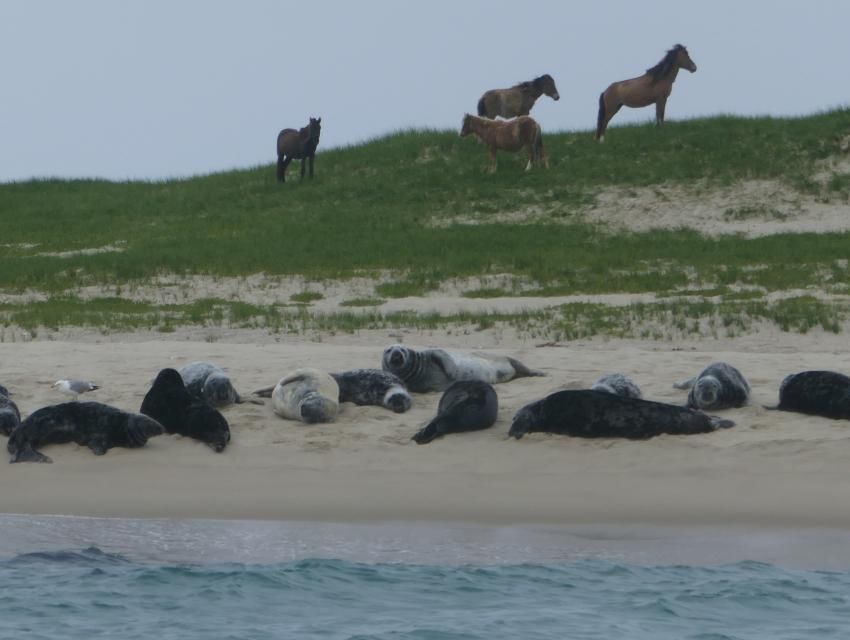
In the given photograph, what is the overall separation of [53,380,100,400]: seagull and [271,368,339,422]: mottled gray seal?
1792 mm

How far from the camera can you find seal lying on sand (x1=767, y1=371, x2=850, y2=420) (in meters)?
12.0

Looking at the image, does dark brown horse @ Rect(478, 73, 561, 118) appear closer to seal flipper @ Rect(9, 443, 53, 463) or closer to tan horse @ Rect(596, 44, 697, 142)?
tan horse @ Rect(596, 44, 697, 142)

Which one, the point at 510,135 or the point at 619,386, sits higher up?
the point at 510,135

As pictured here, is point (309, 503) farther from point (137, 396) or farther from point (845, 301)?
point (845, 301)

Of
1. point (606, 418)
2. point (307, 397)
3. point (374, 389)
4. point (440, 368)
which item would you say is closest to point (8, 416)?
point (307, 397)

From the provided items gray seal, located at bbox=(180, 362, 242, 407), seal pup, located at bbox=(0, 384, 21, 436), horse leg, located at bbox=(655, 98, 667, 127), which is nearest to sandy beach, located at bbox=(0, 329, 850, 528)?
gray seal, located at bbox=(180, 362, 242, 407)

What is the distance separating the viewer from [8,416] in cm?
1228

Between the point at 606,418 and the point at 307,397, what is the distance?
2.46 m

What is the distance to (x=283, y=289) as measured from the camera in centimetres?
2475

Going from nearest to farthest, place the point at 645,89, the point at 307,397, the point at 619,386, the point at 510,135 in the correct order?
the point at 307,397 → the point at 619,386 → the point at 510,135 → the point at 645,89

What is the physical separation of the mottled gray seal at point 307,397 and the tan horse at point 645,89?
78.7 ft

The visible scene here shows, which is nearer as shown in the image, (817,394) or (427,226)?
(817,394)

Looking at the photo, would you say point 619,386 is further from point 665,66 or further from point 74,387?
point 665,66

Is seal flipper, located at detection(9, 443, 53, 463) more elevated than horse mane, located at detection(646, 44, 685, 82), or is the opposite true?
horse mane, located at detection(646, 44, 685, 82)
